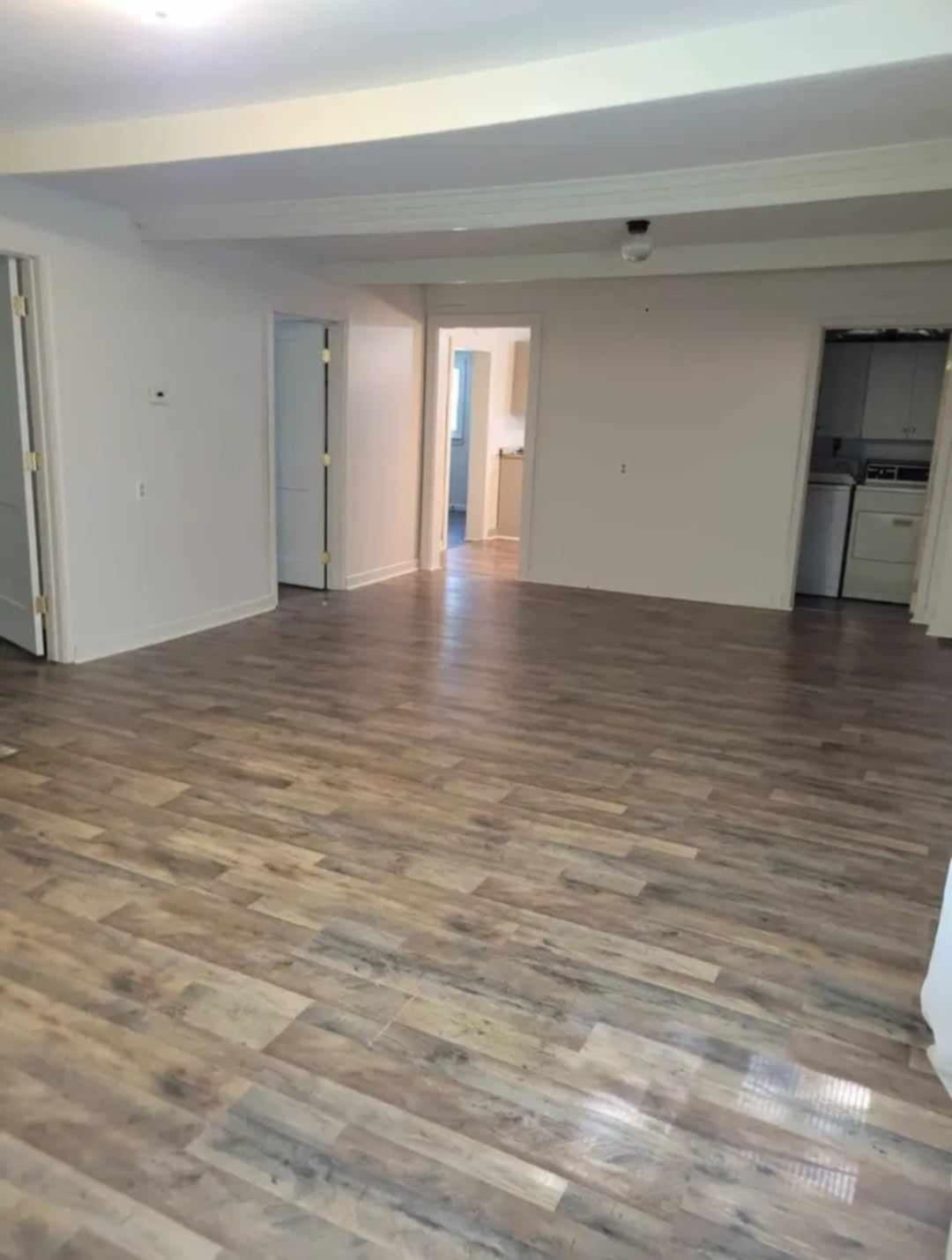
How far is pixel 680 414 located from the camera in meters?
7.05

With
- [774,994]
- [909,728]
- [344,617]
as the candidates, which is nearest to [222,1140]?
[774,994]

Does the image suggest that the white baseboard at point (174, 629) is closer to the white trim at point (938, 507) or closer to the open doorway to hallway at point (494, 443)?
the open doorway to hallway at point (494, 443)

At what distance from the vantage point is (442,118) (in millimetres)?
2984

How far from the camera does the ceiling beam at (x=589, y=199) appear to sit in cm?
333

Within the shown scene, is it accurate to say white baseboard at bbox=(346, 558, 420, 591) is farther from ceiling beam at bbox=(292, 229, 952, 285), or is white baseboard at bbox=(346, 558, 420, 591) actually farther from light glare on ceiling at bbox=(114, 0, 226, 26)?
light glare on ceiling at bbox=(114, 0, 226, 26)

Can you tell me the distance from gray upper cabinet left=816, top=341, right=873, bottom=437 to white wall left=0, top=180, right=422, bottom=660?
4.09 metres

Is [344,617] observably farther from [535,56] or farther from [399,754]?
[535,56]

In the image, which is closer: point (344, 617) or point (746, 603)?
point (344, 617)

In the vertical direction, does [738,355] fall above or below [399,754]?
above

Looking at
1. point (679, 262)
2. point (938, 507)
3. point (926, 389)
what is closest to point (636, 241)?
point (679, 262)

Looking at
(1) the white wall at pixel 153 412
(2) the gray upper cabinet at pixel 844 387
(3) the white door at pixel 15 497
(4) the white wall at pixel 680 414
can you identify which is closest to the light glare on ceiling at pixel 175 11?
(1) the white wall at pixel 153 412

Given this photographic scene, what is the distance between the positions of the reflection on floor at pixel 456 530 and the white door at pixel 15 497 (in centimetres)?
508

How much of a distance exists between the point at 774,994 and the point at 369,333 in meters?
5.93

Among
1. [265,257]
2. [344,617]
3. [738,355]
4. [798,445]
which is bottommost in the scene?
[344,617]
